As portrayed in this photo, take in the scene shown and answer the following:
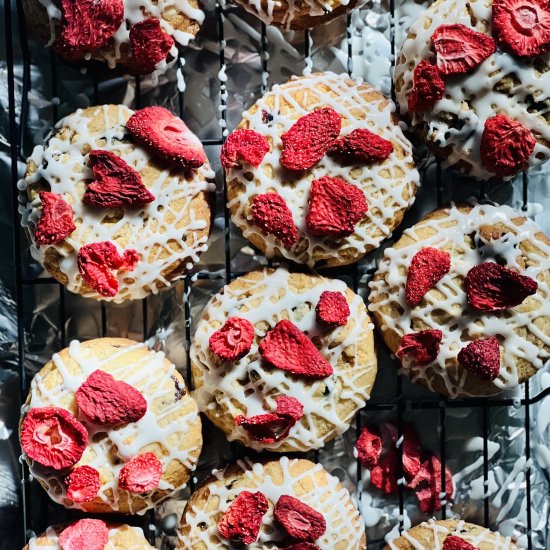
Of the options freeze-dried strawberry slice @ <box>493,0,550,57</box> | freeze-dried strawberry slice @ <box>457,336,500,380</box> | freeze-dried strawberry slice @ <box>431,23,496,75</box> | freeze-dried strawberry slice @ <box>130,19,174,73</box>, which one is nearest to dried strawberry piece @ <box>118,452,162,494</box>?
freeze-dried strawberry slice @ <box>457,336,500,380</box>

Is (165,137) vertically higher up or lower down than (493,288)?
higher up

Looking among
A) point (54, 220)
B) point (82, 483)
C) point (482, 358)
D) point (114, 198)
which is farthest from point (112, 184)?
point (482, 358)

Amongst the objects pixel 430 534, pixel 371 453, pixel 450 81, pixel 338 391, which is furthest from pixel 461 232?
pixel 430 534

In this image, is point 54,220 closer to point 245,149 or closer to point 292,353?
point 245,149

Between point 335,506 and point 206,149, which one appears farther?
point 206,149

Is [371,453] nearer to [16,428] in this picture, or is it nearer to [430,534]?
[430,534]

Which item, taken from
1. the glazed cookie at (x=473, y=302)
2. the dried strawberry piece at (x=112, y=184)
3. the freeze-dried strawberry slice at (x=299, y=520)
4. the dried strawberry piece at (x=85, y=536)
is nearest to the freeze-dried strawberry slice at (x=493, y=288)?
the glazed cookie at (x=473, y=302)

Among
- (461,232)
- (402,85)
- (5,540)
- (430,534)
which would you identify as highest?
(402,85)

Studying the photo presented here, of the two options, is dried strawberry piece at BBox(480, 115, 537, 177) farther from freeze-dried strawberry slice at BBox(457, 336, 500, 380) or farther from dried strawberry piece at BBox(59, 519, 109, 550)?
dried strawberry piece at BBox(59, 519, 109, 550)
